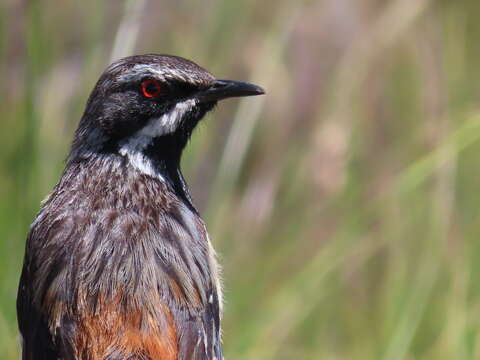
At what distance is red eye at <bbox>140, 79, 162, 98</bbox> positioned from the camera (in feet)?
18.6

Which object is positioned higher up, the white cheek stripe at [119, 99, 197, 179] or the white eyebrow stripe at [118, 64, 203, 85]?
the white eyebrow stripe at [118, 64, 203, 85]

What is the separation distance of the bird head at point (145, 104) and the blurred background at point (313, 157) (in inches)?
26.2

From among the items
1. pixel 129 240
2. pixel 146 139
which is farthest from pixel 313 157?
pixel 129 240

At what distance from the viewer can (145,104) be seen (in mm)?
5691

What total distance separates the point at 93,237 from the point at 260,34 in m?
3.67

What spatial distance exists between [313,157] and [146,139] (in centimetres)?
197

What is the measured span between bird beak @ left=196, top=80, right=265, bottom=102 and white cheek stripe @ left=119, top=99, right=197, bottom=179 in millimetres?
131

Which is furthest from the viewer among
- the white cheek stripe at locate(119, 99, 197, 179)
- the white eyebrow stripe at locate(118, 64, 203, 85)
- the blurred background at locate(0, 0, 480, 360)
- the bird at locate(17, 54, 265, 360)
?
the blurred background at locate(0, 0, 480, 360)

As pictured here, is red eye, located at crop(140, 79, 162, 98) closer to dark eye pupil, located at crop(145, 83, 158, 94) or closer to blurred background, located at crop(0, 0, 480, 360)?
dark eye pupil, located at crop(145, 83, 158, 94)

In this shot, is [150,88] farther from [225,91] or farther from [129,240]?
[129,240]

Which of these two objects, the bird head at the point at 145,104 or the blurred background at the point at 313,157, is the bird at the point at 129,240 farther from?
the blurred background at the point at 313,157

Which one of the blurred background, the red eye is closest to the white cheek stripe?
the red eye

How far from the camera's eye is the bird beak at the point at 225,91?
229 inches

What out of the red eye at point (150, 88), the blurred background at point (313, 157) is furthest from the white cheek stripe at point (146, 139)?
the blurred background at point (313, 157)
